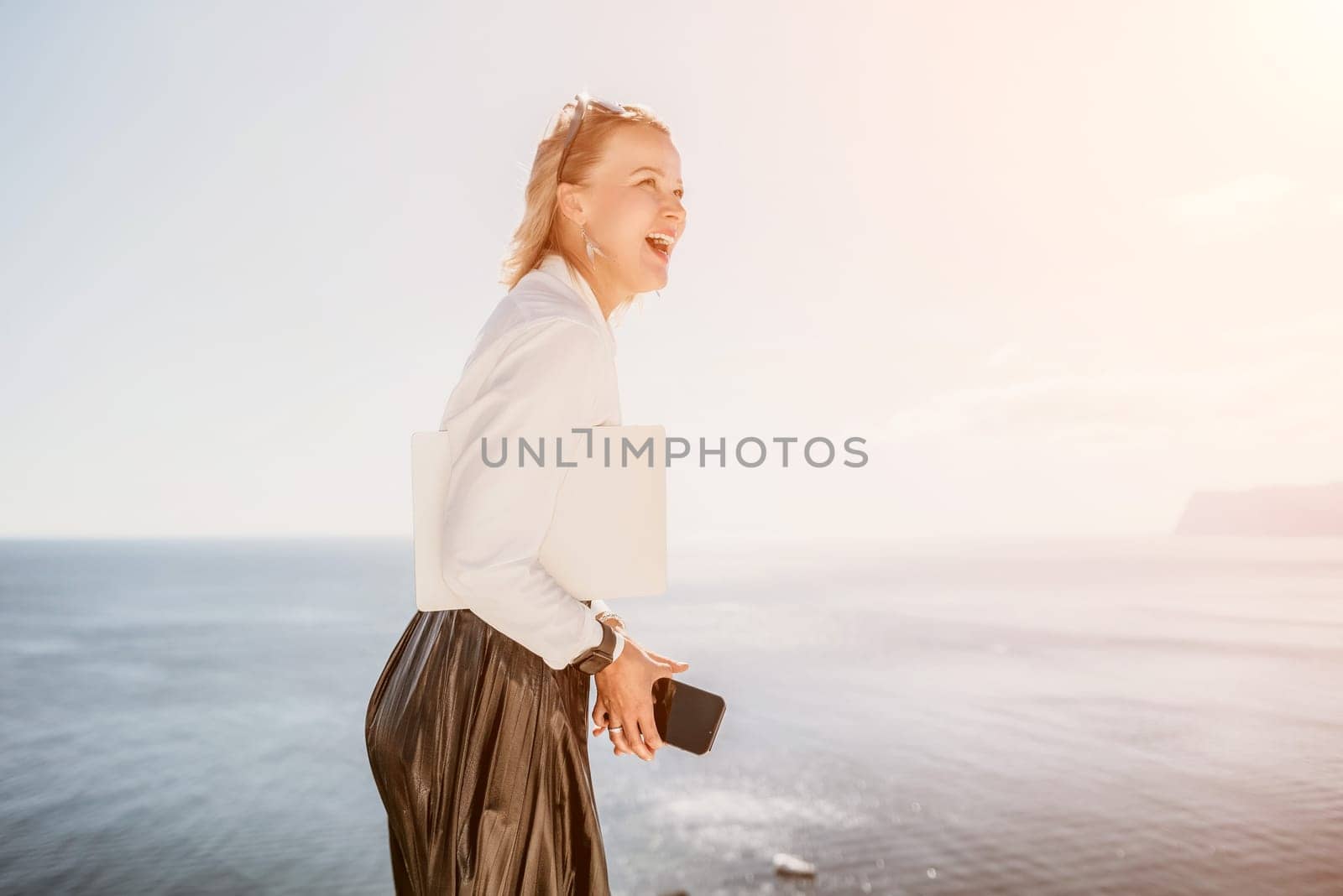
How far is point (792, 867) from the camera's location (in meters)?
16.8

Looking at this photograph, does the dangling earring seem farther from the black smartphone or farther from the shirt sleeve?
the black smartphone

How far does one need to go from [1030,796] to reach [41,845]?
21411 mm

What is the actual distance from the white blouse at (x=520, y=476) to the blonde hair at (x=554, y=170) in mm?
265

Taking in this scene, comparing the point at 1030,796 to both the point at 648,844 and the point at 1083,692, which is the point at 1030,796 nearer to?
the point at 648,844

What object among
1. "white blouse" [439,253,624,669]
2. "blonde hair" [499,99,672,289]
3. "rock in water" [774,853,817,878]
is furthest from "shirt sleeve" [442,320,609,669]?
"rock in water" [774,853,817,878]

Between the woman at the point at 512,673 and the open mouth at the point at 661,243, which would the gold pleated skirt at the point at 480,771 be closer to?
the woman at the point at 512,673

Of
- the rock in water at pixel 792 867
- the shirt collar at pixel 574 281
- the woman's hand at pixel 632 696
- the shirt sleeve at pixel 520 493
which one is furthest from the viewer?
the rock in water at pixel 792 867

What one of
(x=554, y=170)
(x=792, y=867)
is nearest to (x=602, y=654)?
(x=554, y=170)

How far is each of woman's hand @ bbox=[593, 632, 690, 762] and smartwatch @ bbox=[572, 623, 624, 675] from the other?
0.07ft

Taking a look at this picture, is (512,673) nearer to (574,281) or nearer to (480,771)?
(480,771)

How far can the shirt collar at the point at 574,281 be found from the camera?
4.05 feet

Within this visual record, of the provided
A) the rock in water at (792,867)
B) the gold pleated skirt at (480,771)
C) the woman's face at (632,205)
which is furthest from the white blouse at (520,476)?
the rock in water at (792,867)

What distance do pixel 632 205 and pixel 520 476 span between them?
0.52 m

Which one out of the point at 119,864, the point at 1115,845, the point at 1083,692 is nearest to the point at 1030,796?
the point at 1115,845
